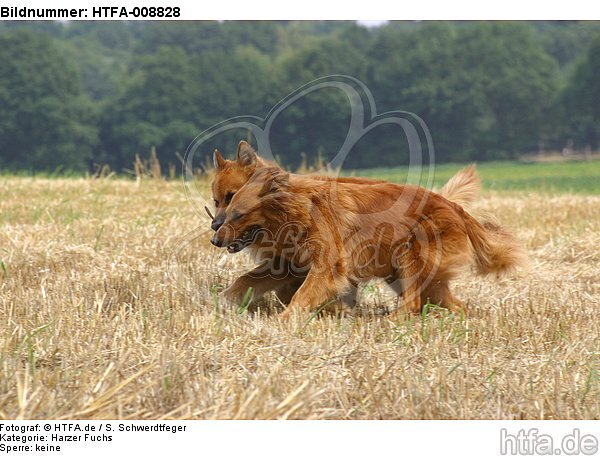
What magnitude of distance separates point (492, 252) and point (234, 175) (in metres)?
2.00

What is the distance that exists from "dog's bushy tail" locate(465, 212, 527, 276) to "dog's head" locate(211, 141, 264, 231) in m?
1.68

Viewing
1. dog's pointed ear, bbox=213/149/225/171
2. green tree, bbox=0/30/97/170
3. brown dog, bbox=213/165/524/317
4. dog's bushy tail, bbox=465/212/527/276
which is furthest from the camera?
green tree, bbox=0/30/97/170

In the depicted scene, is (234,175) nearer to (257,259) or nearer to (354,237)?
(257,259)

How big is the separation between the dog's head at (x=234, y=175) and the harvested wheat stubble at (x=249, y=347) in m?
0.67

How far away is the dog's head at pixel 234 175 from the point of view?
Answer: 5.23 metres

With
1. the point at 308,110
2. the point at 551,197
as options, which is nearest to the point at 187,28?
the point at 308,110

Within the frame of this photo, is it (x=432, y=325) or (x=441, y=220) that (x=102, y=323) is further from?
(x=441, y=220)

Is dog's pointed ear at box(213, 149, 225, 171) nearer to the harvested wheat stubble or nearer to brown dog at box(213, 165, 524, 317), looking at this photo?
brown dog at box(213, 165, 524, 317)

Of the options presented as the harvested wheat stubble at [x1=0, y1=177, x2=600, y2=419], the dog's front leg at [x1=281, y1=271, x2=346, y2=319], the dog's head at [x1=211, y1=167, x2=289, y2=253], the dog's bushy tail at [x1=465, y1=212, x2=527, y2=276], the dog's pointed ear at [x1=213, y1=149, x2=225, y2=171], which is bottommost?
the harvested wheat stubble at [x1=0, y1=177, x2=600, y2=419]

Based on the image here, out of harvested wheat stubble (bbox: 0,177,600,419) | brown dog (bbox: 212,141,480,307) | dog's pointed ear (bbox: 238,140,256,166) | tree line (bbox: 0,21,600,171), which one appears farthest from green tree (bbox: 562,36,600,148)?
dog's pointed ear (bbox: 238,140,256,166)

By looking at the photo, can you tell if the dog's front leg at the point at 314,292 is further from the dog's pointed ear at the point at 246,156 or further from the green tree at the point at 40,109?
the green tree at the point at 40,109

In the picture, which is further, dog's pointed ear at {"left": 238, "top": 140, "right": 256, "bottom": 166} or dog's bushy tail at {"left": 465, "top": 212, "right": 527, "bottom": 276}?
dog's bushy tail at {"left": 465, "top": 212, "right": 527, "bottom": 276}

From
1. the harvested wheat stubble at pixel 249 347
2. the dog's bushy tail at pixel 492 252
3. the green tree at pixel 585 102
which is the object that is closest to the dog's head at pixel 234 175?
the harvested wheat stubble at pixel 249 347

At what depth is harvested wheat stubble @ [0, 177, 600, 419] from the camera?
3.60 m
